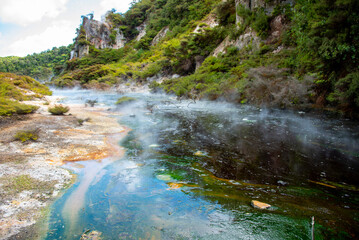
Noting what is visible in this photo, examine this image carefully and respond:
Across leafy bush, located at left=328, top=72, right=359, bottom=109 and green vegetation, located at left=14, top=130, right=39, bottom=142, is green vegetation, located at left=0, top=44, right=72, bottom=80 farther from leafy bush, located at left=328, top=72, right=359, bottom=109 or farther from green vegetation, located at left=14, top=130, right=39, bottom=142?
leafy bush, located at left=328, top=72, right=359, bottom=109

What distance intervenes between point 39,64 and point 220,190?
88.6 metres

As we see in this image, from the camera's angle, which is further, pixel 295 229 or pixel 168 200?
pixel 168 200

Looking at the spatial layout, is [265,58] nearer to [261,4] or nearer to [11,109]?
[261,4]

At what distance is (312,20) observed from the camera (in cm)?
670

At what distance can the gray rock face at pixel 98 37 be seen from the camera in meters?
54.0

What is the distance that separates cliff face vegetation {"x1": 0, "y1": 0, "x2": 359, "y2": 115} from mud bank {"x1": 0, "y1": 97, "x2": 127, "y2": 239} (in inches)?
280

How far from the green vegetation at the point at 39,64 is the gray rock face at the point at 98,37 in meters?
7.18

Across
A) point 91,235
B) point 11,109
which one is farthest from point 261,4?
point 91,235

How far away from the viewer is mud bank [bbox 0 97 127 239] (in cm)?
259

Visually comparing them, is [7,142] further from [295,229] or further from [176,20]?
[176,20]

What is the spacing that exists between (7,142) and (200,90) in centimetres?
1311

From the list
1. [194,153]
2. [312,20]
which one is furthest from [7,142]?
[312,20]

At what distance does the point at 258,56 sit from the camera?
1405 centimetres

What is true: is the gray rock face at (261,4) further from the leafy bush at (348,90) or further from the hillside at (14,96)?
the hillside at (14,96)
